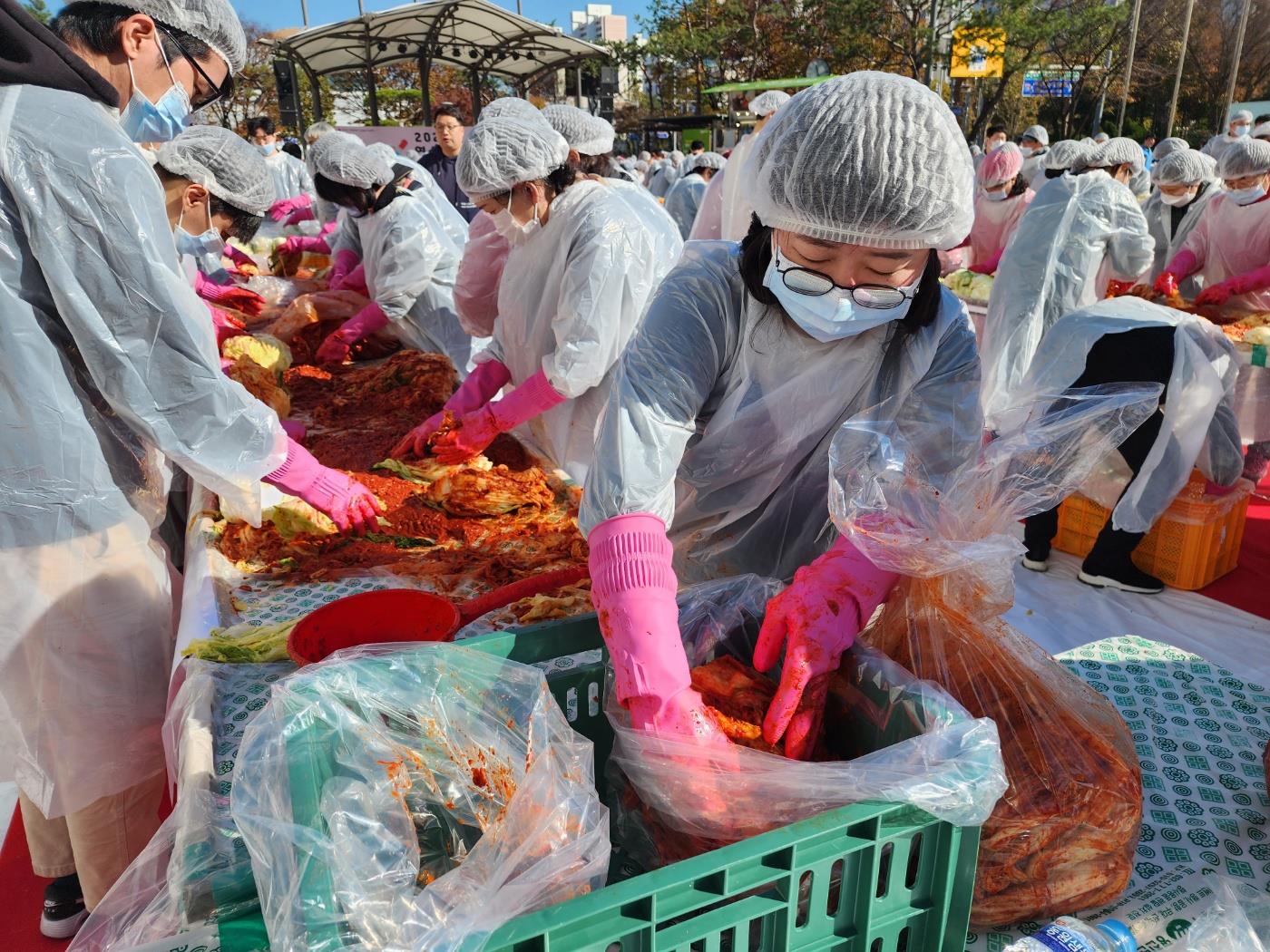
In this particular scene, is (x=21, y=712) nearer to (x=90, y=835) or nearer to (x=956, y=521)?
(x=90, y=835)

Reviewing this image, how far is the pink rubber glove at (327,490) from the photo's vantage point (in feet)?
7.44

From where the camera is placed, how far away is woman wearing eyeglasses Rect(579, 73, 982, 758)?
1.28 m

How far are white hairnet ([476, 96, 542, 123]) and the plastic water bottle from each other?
3.01 metres

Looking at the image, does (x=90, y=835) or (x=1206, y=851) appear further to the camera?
(x=90, y=835)

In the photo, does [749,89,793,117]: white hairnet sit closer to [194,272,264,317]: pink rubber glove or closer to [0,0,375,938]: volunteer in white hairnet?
[194,272,264,317]: pink rubber glove

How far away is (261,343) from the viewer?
426cm

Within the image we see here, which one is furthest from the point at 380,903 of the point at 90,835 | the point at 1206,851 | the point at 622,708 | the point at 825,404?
the point at 90,835

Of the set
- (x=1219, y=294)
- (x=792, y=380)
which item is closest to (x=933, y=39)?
(x=1219, y=294)

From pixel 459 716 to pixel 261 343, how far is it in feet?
11.9

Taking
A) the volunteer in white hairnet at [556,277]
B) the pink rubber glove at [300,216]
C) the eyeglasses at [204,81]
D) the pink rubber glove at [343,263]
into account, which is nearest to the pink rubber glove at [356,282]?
the pink rubber glove at [343,263]

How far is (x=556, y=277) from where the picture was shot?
120 inches

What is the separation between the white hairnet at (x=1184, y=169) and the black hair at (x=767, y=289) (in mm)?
6027

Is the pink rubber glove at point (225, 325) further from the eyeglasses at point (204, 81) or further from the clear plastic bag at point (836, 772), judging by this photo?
the clear plastic bag at point (836, 772)

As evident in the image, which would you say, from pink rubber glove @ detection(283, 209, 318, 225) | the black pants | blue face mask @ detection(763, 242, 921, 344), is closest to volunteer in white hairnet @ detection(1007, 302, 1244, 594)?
the black pants
